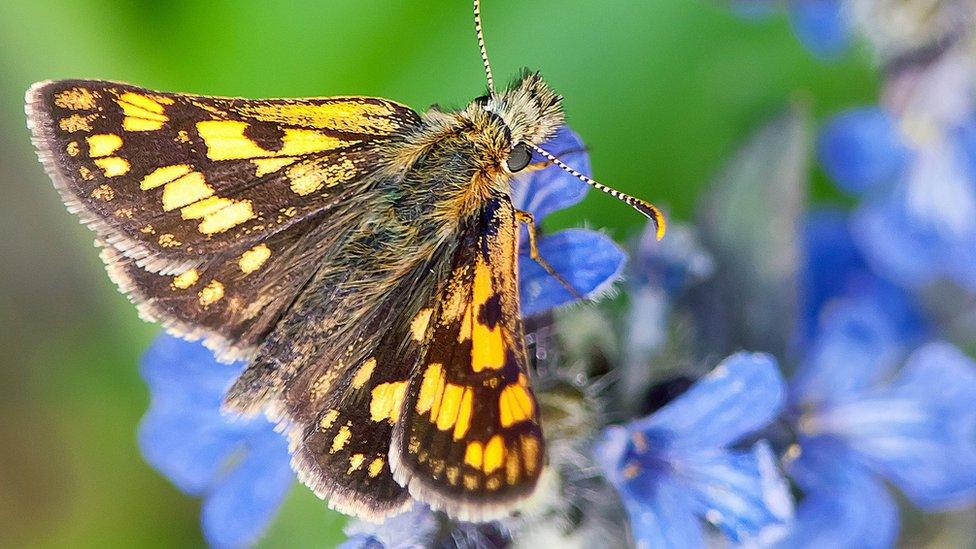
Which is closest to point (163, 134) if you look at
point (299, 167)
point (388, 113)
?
point (299, 167)

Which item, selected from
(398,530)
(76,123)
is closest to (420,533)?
(398,530)

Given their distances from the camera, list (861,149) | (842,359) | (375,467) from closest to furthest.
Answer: (375,467) < (842,359) < (861,149)

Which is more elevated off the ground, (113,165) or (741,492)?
(113,165)

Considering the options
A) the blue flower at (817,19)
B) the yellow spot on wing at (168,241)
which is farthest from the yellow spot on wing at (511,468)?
the blue flower at (817,19)

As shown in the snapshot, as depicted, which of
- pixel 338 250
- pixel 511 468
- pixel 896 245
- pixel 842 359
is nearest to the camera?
pixel 511 468

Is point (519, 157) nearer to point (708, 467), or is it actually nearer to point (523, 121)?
point (523, 121)

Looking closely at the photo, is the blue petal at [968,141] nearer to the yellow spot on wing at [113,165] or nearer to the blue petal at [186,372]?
the blue petal at [186,372]
